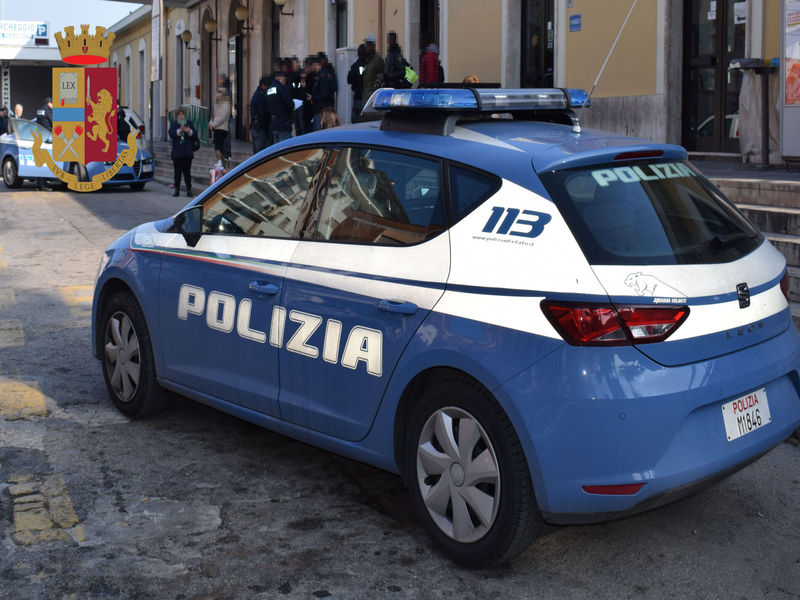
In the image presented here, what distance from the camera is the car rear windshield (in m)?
3.14

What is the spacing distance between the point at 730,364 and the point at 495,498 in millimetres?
920

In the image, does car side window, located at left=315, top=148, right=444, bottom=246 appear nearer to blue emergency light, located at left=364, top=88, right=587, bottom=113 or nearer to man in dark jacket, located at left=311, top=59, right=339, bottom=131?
blue emergency light, located at left=364, top=88, right=587, bottom=113

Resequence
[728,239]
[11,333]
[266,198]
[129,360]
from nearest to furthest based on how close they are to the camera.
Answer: [728,239] → [266,198] → [129,360] → [11,333]

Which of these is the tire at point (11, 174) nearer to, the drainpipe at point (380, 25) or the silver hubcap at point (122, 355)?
the drainpipe at point (380, 25)

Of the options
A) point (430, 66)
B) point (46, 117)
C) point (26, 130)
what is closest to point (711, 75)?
point (430, 66)

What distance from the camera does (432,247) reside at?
3473 millimetres

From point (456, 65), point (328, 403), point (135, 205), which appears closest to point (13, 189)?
point (135, 205)

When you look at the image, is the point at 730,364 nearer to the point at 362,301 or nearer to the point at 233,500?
the point at 362,301

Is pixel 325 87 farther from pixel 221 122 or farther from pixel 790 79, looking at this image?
pixel 790 79

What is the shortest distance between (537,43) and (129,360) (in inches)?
519

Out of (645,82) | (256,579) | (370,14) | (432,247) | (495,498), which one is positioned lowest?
(256,579)

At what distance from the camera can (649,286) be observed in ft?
9.95

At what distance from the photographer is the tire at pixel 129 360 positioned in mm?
4996

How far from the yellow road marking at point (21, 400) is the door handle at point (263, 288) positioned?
1861mm
